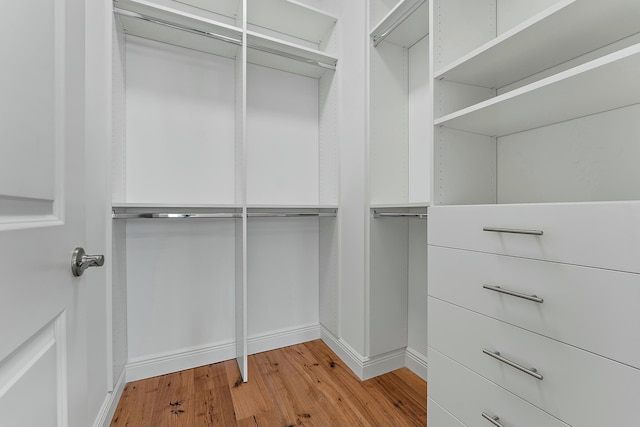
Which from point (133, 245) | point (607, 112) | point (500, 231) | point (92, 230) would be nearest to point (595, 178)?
point (607, 112)

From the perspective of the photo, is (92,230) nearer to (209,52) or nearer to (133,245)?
(133,245)

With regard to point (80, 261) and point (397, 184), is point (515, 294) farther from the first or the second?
point (80, 261)

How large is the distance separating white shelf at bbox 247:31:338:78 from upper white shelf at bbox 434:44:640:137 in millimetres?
1064

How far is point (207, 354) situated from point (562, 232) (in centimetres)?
192

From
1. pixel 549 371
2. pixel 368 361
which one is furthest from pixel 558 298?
pixel 368 361

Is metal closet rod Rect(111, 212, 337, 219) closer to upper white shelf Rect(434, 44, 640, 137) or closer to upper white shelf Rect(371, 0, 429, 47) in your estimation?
upper white shelf Rect(434, 44, 640, 137)

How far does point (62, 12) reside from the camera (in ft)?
1.87

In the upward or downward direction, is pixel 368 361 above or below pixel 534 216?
below

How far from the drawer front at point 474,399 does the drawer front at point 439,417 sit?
0.02 meters

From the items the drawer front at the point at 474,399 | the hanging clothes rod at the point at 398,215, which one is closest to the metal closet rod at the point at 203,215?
the hanging clothes rod at the point at 398,215

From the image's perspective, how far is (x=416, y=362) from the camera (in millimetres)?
1678

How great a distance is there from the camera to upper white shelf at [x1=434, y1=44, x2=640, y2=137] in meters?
0.67

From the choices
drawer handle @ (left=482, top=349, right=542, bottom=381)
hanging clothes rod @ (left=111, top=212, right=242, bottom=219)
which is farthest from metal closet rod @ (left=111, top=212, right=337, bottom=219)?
drawer handle @ (left=482, top=349, right=542, bottom=381)

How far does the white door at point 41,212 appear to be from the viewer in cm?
40
